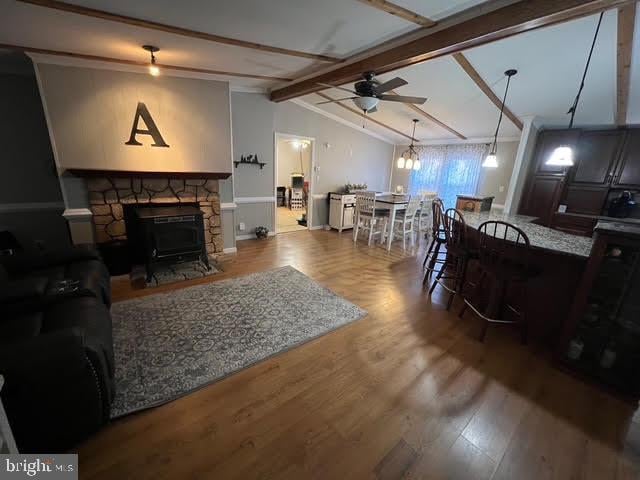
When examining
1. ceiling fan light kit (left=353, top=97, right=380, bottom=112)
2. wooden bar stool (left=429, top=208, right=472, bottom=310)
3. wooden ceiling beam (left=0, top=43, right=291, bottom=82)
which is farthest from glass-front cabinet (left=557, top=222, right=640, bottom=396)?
wooden ceiling beam (left=0, top=43, right=291, bottom=82)

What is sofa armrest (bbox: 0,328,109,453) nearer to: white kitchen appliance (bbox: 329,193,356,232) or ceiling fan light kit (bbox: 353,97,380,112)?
ceiling fan light kit (bbox: 353,97,380,112)

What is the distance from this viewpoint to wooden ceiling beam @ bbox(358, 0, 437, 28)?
1.95 m

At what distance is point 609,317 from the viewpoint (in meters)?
1.90

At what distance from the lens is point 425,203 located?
16.8ft

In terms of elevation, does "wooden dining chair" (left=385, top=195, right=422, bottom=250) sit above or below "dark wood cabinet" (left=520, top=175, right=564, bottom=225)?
below

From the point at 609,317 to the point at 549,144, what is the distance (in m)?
3.81

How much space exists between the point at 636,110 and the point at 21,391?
644 centimetres

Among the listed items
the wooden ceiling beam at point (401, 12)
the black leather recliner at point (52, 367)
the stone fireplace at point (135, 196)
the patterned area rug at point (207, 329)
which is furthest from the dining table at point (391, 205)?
the black leather recliner at point (52, 367)

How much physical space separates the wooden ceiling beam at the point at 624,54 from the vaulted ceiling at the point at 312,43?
0.03m

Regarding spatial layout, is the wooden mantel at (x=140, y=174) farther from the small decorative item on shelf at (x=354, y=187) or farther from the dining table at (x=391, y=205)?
the small decorative item on shelf at (x=354, y=187)

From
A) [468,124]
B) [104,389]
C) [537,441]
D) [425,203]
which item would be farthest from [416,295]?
[468,124]

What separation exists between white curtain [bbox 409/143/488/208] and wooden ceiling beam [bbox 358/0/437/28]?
417cm

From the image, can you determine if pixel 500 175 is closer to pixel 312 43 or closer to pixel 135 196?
pixel 312 43

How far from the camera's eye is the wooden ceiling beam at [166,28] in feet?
6.13
